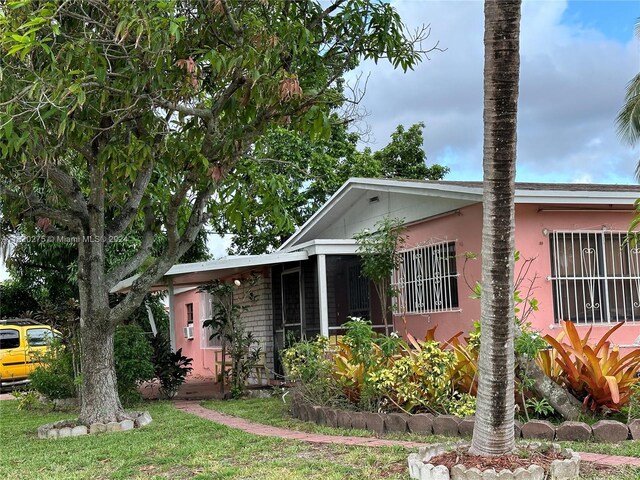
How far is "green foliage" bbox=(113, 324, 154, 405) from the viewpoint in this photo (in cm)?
1225

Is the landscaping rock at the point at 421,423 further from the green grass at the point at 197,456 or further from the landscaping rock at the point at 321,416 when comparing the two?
the landscaping rock at the point at 321,416

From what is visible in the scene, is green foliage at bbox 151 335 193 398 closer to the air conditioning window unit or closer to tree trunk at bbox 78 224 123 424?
tree trunk at bbox 78 224 123 424

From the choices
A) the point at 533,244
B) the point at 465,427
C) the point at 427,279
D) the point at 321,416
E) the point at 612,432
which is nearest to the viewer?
the point at 612,432

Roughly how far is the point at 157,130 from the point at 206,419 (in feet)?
13.9

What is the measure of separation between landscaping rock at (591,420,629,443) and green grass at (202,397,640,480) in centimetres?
13

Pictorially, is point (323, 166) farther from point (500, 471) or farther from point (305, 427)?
point (500, 471)

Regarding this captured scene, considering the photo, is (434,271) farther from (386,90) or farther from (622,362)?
(622,362)

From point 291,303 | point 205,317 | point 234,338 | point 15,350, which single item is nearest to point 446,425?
point 234,338

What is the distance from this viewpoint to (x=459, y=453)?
5.69 m

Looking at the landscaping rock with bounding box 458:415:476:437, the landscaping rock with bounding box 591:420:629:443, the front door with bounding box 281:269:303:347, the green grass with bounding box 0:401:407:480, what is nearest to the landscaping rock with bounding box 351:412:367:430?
the green grass with bounding box 0:401:407:480

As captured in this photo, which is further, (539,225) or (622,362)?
(539,225)

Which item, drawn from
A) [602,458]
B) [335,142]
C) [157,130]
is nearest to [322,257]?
[157,130]

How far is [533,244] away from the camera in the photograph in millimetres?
10484

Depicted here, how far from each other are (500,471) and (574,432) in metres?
2.09
